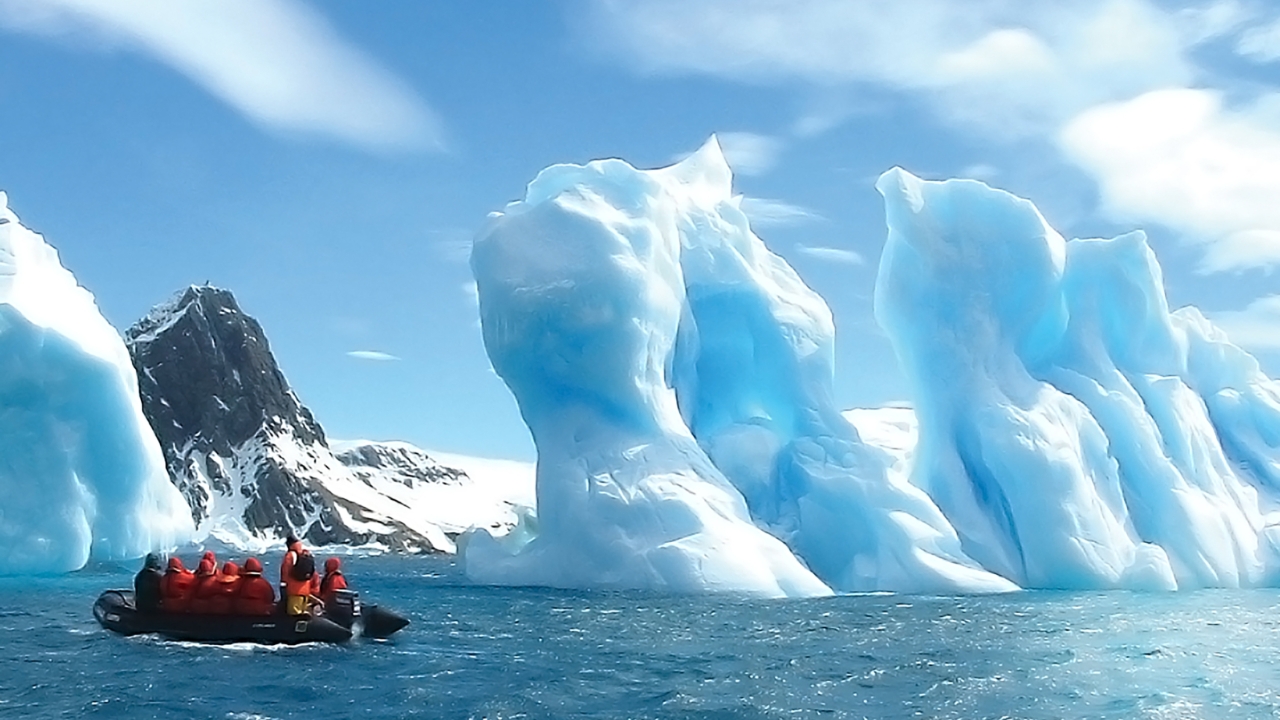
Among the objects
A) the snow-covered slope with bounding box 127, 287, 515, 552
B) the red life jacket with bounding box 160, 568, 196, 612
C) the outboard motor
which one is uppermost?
the snow-covered slope with bounding box 127, 287, 515, 552

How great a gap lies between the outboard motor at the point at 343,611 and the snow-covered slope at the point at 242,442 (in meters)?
97.7

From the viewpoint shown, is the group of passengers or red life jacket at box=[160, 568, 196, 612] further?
red life jacket at box=[160, 568, 196, 612]

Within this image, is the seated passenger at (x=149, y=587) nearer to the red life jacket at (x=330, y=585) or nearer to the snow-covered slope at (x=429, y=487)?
the red life jacket at (x=330, y=585)

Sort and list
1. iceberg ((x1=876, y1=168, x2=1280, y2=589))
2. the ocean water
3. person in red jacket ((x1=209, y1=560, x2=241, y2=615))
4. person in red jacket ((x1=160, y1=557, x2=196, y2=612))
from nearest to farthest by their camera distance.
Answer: the ocean water → person in red jacket ((x1=209, y1=560, x2=241, y2=615)) → person in red jacket ((x1=160, y1=557, x2=196, y2=612)) → iceberg ((x1=876, y1=168, x2=1280, y2=589))

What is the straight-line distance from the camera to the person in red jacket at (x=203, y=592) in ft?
55.2

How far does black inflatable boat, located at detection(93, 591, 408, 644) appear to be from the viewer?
54.0 ft

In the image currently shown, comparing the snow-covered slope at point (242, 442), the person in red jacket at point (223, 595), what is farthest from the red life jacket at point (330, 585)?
the snow-covered slope at point (242, 442)

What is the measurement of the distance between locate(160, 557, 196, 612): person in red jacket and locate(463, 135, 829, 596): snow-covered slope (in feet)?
26.9

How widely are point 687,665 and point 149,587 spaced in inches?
294

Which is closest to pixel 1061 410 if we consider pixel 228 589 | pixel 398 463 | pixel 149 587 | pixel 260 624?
pixel 260 624

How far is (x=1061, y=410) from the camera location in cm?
2722

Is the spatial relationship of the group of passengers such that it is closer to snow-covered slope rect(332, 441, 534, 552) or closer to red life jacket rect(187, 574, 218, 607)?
red life jacket rect(187, 574, 218, 607)

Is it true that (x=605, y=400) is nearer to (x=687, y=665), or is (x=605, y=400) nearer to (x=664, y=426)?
(x=664, y=426)

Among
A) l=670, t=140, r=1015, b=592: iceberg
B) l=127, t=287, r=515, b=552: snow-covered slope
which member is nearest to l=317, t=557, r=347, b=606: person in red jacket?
l=670, t=140, r=1015, b=592: iceberg
